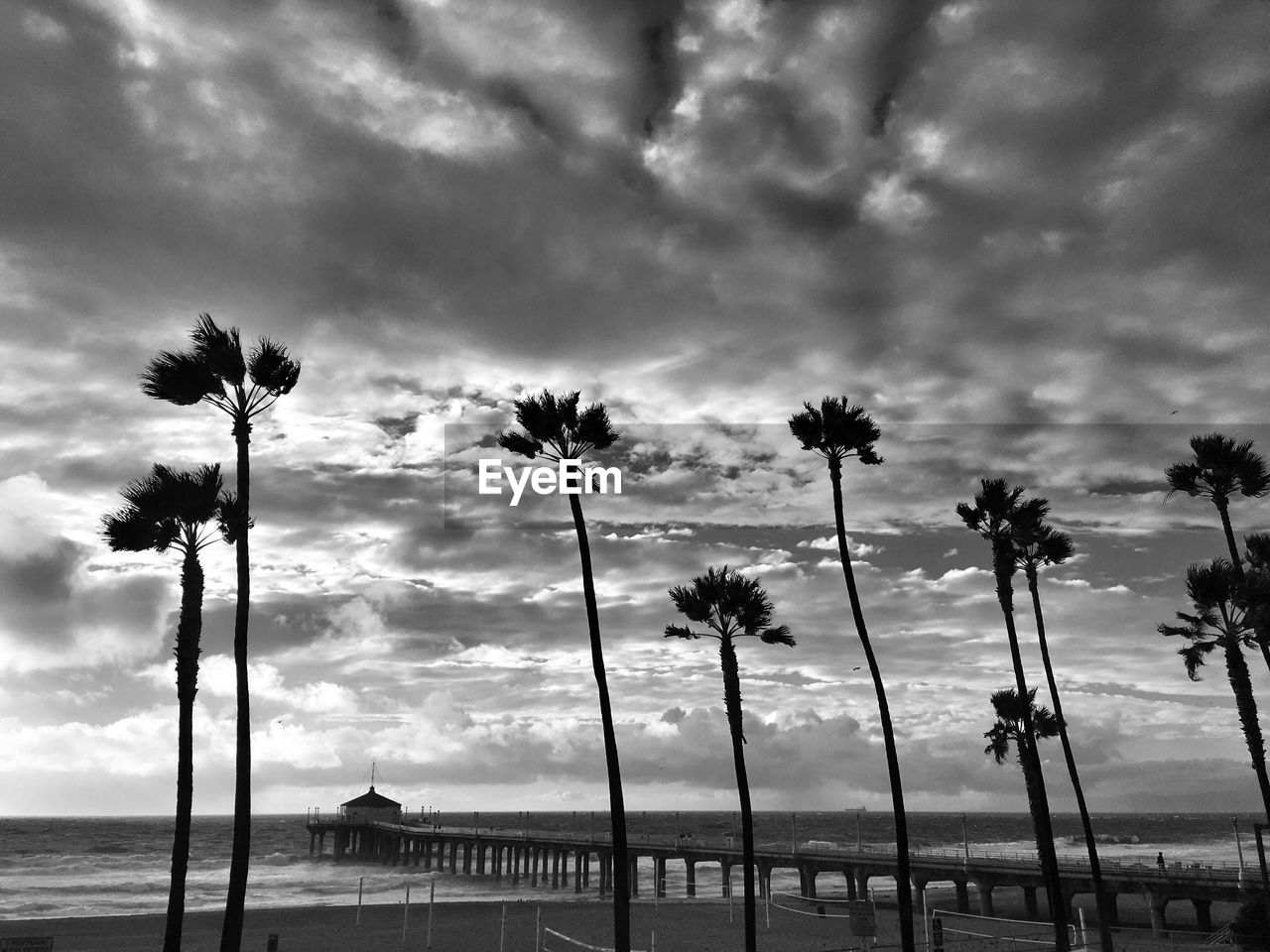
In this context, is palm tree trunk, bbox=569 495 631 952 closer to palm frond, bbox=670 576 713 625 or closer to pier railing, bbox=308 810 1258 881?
palm frond, bbox=670 576 713 625

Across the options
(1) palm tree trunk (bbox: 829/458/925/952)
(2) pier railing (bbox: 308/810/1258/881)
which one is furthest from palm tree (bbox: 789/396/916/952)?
(2) pier railing (bbox: 308/810/1258/881)

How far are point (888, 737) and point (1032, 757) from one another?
6596 millimetres

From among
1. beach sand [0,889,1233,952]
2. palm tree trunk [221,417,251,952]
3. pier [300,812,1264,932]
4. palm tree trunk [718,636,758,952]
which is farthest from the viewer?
pier [300,812,1264,932]

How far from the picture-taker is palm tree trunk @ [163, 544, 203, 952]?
17203mm

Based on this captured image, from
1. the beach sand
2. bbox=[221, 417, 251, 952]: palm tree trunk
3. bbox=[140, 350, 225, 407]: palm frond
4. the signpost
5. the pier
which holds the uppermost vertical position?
bbox=[140, 350, 225, 407]: palm frond

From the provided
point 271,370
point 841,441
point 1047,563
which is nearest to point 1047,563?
point 1047,563

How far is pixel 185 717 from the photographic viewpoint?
721 inches

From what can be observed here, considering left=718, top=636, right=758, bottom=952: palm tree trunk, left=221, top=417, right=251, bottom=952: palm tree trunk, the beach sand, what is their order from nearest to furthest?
left=221, top=417, right=251, bottom=952: palm tree trunk → left=718, top=636, right=758, bottom=952: palm tree trunk → the beach sand

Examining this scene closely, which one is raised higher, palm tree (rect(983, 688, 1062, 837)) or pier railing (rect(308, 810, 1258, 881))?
palm tree (rect(983, 688, 1062, 837))

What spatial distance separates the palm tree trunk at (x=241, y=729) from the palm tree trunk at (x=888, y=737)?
14.7m

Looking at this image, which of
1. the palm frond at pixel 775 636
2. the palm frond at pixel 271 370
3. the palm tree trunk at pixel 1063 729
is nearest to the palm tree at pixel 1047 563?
the palm tree trunk at pixel 1063 729

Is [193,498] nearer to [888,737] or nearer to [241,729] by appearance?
[241,729]

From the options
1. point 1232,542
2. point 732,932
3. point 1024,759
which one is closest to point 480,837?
point 732,932

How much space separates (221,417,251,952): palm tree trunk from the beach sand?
20.1 meters
